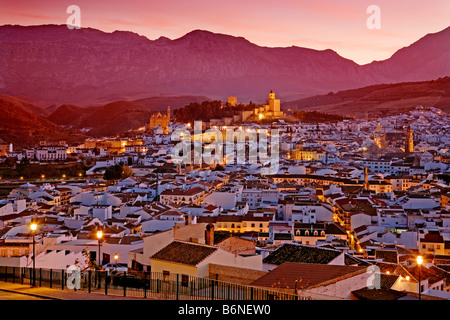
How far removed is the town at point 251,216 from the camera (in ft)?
25.3

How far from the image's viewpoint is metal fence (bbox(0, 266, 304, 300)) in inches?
240

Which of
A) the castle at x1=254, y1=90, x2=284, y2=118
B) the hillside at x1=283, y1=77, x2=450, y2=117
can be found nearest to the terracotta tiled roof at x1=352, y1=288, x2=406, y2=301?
the castle at x1=254, y1=90, x2=284, y2=118

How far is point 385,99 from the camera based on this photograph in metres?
100

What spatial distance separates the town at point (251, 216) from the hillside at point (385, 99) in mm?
38441

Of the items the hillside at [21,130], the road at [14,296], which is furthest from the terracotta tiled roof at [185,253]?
the hillside at [21,130]

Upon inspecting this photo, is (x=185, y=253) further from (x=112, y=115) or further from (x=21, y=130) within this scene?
(x=112, y=115)

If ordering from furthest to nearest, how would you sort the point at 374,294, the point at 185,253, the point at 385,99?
the point at 385,99 → the point at 185,253 → the point at 374,294

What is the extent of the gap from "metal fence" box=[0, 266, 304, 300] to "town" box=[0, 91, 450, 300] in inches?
5.8

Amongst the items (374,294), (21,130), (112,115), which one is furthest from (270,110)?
(374,294)

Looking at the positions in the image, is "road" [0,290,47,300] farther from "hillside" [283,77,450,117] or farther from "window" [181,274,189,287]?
"hillside" [283,77,450,117]

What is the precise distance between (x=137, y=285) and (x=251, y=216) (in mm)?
11732

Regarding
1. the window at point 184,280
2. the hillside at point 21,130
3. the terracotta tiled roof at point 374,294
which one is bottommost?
the terracotta tiled roof at point 374,294

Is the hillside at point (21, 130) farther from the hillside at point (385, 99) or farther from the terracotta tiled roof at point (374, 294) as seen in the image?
the terracotta tiled roof at point (374, 294)

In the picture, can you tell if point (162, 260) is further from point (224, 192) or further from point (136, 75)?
point (136, 75)
